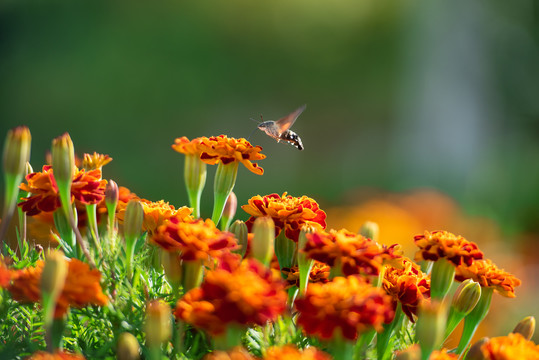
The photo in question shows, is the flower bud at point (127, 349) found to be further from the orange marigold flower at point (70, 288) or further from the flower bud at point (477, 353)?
the flower bud at point (477, 353)

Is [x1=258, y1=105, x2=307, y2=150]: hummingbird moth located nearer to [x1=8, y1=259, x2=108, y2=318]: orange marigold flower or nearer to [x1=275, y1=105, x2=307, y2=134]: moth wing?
[x1=275, y1=105, x2=307, y2=134]: moth wing

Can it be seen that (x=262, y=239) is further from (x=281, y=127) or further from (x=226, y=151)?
(x=281, y=127)

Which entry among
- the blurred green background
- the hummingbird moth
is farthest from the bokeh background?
the hummingbird moth

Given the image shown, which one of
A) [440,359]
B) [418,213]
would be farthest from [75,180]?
[418,213]

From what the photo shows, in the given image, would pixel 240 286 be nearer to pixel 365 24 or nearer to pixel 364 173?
pixel 364 173

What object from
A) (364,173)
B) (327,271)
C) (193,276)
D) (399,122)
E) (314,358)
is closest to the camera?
(314,358)
